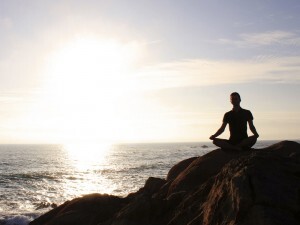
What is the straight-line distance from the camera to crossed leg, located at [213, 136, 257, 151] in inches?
425


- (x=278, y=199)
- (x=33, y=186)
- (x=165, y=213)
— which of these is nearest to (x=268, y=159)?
(x=278, y=199)

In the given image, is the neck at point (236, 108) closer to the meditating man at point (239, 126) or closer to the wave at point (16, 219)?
the meditating man at point (239, 126)

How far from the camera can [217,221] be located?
6.68 m

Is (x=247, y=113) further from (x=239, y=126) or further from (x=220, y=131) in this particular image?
(x=220, y=131)

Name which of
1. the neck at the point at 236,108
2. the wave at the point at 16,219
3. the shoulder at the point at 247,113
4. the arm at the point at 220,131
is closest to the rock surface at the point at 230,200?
the arm at the point at 220,131

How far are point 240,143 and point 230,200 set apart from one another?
4.55 metres

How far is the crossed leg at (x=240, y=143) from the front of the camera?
10805 mm

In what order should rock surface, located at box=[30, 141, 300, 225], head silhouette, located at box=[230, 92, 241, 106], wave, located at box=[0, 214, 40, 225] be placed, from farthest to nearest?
wave, located at box=[0, 214, 40, 225], head silhouette, located at box=[230, 92, 241, 106], rock surface, located at box=[30, 141, 300, 225]

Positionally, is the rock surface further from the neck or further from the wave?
the wave

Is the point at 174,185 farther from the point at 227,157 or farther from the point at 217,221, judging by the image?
the point at 217,221

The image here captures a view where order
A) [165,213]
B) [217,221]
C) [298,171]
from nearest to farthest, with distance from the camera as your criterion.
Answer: [217,221], [298,171], [165,213]

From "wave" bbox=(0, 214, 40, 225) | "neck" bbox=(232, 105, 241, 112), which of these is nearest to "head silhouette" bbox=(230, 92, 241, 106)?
"neck" bbox=(232, 105, 241, 112)

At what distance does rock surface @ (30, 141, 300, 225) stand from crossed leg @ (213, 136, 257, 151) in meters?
0.30

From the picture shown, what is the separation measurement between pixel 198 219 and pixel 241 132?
4.09 metres
